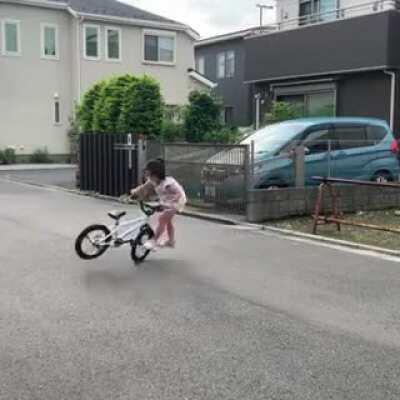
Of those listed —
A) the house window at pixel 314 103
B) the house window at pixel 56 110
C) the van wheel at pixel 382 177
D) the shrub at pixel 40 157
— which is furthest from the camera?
the house window at pixel 56 110

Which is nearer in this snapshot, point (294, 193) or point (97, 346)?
point (97, 346)

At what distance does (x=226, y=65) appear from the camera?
33.0 m

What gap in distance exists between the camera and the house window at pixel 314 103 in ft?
69.7

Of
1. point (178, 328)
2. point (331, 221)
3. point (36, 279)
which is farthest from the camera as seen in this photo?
point (331, 221)

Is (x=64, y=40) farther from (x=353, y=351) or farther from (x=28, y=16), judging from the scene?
(x=353, y=351)

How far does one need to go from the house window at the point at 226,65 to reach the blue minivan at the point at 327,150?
62.5 ft

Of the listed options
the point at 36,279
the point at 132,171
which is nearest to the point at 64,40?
the point at 132,171

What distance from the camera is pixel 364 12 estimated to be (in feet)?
67.5

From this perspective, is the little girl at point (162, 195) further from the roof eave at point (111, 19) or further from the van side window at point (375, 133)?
the roof eave at point (111, 19)

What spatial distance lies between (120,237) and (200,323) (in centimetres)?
283

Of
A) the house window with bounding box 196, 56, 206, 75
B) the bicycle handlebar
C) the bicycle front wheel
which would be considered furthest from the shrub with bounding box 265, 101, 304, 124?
the house window with bounding box 196, 56, 206, 75

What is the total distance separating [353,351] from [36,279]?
147 inches

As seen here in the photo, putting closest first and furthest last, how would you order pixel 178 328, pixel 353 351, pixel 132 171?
pixel 353 351
pixel 178 328
pixel 132 171

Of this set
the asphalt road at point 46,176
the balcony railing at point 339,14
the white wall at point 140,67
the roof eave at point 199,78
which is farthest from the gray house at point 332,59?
the white wall at point 140,67
